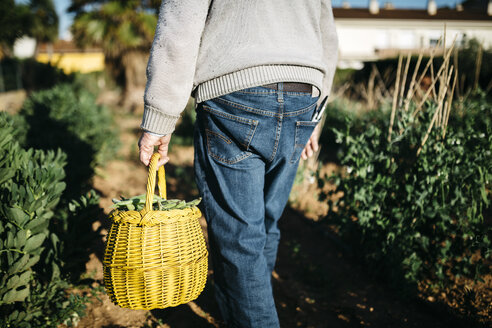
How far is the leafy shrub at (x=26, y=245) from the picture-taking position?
1.36 metres

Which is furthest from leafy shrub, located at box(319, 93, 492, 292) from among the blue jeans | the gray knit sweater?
the gray knit sweater

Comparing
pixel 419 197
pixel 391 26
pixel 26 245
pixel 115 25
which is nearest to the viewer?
pixel 26 245

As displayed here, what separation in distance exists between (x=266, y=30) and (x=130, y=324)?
1.70 m

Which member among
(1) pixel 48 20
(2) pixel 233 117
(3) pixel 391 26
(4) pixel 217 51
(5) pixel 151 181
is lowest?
(5) pixel 151 181

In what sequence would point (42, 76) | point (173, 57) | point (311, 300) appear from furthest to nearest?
point (42, 76), point (311, 300), point (173, 57)

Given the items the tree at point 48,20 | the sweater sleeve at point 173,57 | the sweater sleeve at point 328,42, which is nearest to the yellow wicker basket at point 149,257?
the sweater sleeve at point 173,57

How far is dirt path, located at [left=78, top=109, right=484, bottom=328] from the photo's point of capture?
6.11 feet

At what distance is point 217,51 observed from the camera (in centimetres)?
122

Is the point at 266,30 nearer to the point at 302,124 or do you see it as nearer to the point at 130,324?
the point at 302,124

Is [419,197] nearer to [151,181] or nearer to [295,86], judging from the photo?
[295,86]

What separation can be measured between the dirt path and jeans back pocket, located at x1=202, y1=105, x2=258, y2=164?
3.48ft

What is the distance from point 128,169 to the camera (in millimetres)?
4645

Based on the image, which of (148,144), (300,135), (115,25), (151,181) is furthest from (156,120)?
(115,25)

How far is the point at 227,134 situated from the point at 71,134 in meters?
2.82
